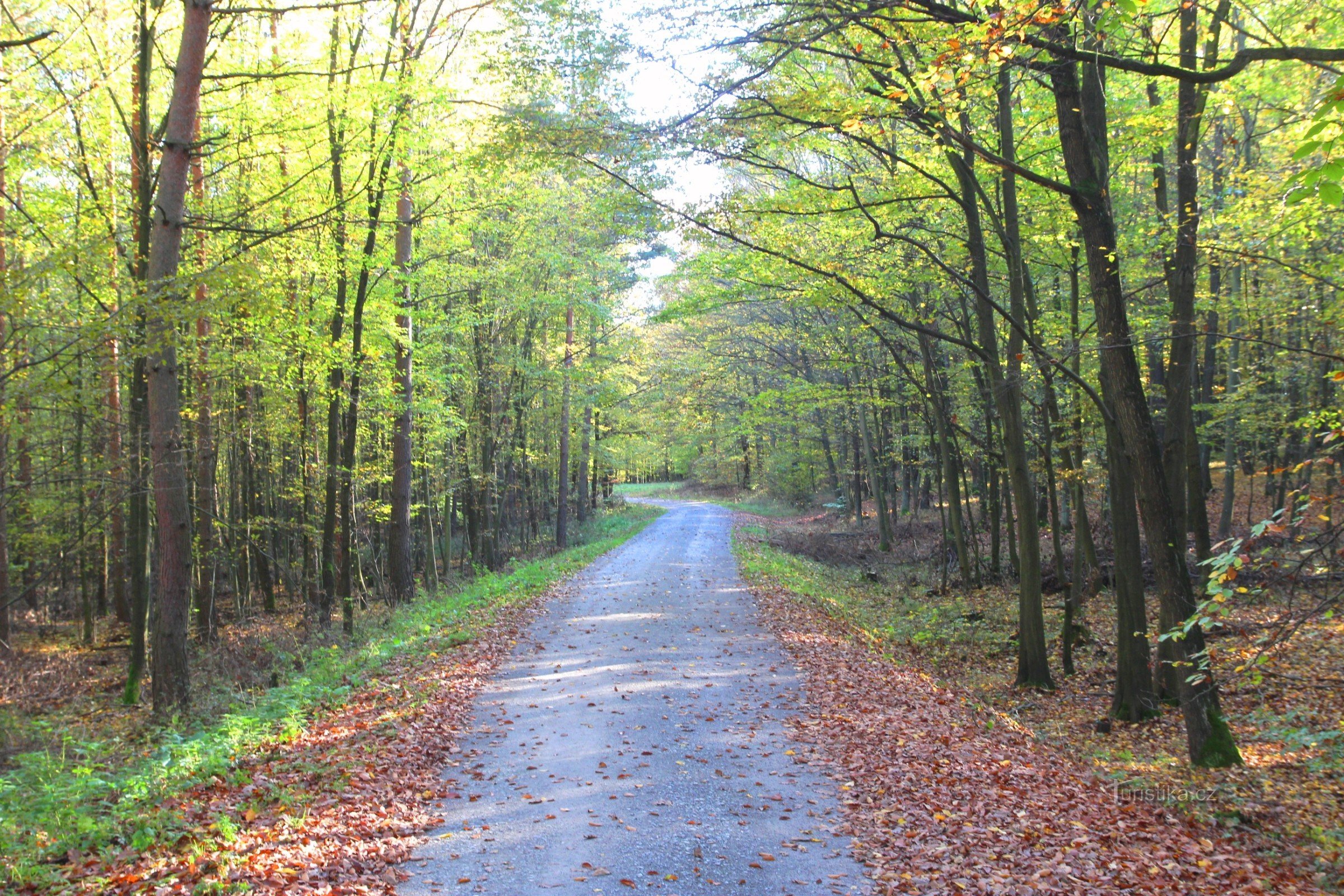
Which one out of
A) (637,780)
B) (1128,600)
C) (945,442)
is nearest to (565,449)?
(945,442)

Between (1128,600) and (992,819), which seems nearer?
(992,819)

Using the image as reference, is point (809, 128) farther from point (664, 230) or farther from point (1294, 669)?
point (1294, 669)

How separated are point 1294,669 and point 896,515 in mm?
19271

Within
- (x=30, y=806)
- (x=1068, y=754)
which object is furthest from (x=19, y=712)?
(x=1068, y=754)

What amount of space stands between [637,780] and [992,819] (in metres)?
2.70

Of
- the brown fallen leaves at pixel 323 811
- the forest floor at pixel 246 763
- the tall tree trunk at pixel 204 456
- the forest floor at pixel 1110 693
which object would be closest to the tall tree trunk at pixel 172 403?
the forest floor at pixel 246 763

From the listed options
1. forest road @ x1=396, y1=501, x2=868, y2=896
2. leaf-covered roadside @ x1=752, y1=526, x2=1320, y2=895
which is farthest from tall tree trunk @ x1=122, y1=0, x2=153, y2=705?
leaf-covered roadside @ x1=752, y1=526, x2=1320, y2=895

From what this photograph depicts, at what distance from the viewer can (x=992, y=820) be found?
17.9ft

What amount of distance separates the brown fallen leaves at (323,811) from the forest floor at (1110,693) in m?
3.39

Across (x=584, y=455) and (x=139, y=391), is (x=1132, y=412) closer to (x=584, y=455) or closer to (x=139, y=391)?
(x=139, y=391)

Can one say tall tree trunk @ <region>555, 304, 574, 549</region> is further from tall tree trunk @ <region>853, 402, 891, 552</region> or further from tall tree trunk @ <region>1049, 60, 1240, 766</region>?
tall tree trunk @ <region>1049, 60, 1240, 766</region>

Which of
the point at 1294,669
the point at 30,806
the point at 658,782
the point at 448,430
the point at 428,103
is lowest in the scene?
the point at 1294,669

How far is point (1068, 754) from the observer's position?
7.83m

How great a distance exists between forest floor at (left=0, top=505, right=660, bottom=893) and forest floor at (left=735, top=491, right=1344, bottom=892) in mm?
3697
